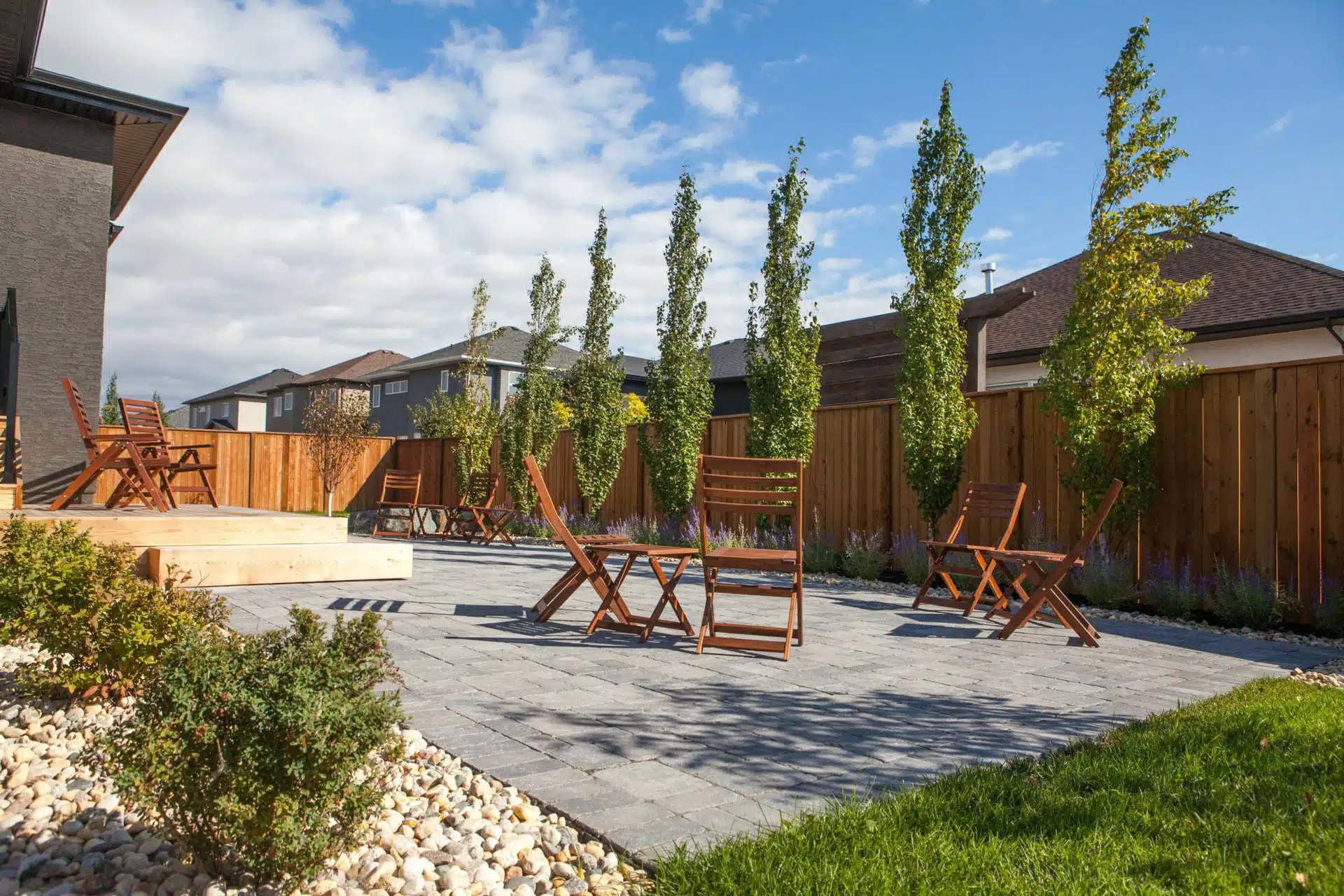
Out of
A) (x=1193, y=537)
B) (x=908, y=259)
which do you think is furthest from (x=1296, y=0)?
(x=1193, y=537)

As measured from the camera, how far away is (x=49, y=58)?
10.4m

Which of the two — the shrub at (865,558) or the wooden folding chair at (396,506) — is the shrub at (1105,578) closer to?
the shrub at (865,558)

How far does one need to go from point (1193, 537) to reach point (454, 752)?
6641 millimetres

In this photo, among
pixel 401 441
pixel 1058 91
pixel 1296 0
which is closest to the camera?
pixel 1296 0

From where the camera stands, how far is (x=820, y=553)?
33.0ft

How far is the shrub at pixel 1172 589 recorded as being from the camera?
6852 mm

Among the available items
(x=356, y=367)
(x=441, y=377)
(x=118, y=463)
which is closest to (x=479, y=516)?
(x=118, y=463)

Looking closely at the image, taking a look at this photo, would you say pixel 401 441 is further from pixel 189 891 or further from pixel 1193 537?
pixel 189 891

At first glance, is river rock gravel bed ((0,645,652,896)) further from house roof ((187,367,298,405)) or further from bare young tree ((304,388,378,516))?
house roof ((187,367,298,405))

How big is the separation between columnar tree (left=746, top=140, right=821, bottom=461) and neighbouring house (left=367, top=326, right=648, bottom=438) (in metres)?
19.4

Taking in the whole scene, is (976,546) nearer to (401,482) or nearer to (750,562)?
(750,562)

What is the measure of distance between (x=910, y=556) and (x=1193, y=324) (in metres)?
8.70

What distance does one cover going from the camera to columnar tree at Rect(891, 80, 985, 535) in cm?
888

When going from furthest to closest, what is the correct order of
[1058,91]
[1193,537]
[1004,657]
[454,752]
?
[1058,91] → [1193,537] → [1004,657] → [454,752]
